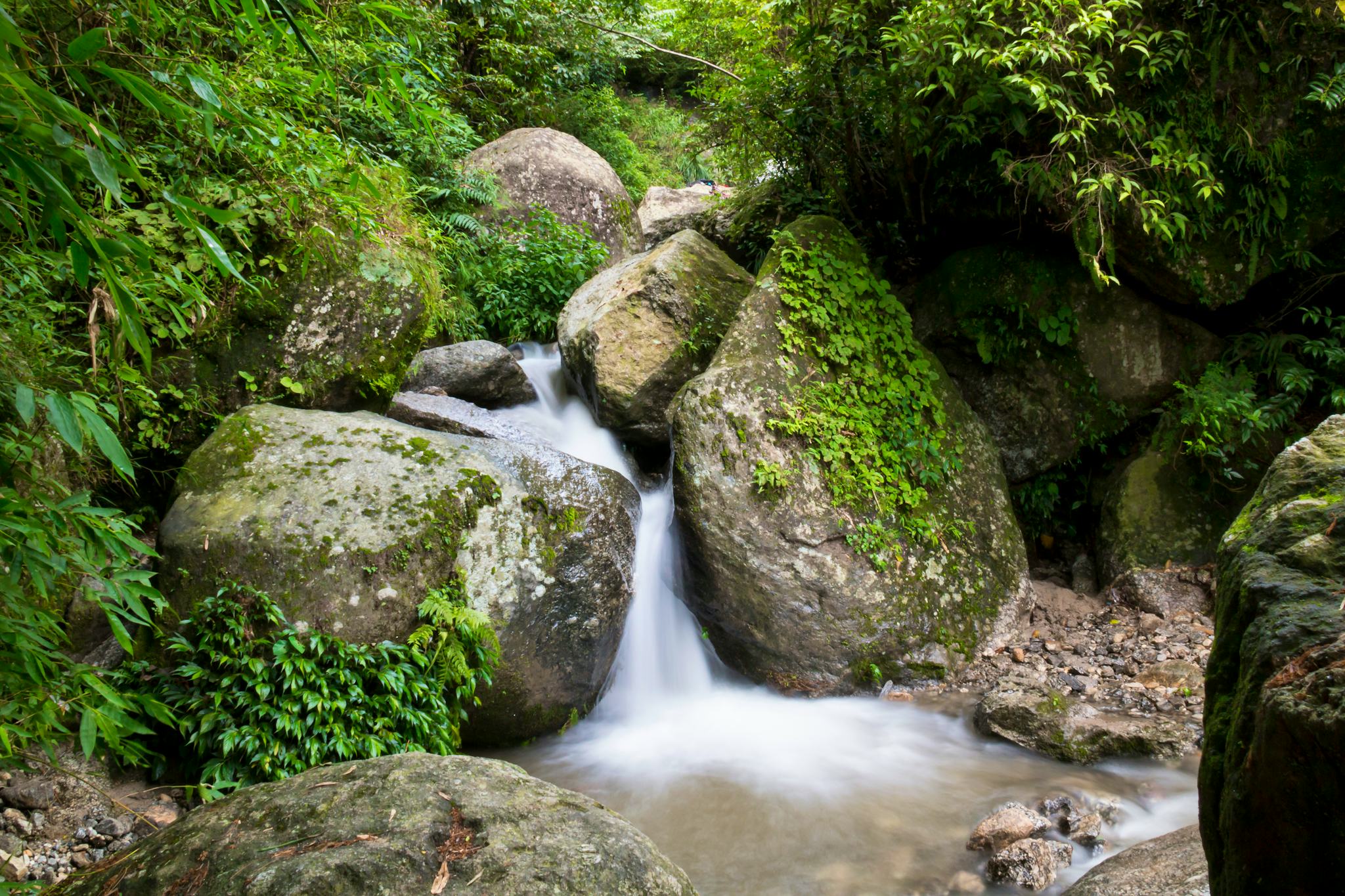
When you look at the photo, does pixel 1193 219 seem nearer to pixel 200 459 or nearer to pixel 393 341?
pixel 393 341

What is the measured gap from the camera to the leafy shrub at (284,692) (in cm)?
368

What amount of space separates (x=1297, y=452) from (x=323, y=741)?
3.95 m

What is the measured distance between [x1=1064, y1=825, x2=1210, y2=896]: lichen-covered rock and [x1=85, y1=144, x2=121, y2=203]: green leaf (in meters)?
3.21

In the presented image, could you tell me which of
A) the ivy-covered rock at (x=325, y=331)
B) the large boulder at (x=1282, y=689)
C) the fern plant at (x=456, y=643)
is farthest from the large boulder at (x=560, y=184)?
the large boulder at (x=1282, y=689)

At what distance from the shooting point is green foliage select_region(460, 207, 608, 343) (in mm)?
8781

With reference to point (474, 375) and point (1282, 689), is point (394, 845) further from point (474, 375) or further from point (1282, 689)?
point (474, 375)

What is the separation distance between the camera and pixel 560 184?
1044 centimetres

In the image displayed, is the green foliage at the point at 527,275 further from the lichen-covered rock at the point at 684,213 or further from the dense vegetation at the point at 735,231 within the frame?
the lichen-covered rock at the point at 684,213

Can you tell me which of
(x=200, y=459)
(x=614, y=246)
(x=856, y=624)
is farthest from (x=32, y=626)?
(x=614, y=246)

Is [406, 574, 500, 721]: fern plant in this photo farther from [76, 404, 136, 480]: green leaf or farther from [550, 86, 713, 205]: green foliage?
[550, 86, 713, 205]: green foliage

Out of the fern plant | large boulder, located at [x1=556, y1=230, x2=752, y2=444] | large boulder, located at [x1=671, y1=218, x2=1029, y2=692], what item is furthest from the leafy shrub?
large boulder, located at [x1=556, y1=230, x2=752, y2=444]

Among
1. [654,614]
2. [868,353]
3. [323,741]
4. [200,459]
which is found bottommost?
[323,741]

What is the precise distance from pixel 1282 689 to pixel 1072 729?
3.55 metres

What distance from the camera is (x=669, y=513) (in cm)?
604
